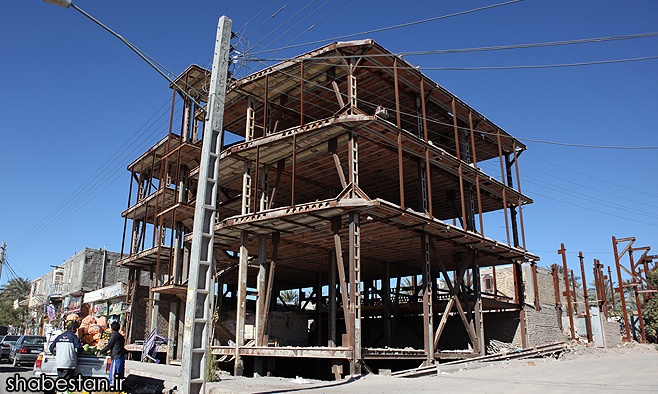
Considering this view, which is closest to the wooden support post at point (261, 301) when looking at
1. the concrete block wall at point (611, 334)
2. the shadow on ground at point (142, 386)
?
the shadow on ground at point (142, 386)

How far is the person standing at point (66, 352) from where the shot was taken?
10906 millimetres

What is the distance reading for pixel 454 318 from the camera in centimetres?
3066

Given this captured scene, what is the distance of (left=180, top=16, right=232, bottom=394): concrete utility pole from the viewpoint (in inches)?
383

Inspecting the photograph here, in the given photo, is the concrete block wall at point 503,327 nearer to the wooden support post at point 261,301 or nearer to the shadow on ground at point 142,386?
the wooden support post at point 261,301

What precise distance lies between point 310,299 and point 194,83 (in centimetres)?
1678

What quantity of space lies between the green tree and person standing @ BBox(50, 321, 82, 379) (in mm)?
36807

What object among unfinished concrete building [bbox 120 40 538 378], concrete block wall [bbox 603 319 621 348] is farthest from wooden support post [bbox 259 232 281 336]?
concrete block wall [bbox 603 319 621 348]

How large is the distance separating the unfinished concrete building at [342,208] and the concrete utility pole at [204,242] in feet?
21.2

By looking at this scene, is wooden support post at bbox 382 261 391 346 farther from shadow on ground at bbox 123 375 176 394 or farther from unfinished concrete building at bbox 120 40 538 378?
shadow on ground at bbox 123 375 176 394

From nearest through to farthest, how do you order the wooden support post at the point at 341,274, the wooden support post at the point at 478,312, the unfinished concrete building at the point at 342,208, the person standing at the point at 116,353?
the person standing at the point at 116,353
the wooden support post at the point at 341,274
the unfinished concrete building at the point at 342,208
the wooden support post at the point at 478,312

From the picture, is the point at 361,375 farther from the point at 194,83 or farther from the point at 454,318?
the point at 194,83

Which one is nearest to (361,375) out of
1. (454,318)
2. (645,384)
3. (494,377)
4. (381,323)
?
(494,377)

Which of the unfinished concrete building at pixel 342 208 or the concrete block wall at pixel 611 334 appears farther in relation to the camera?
the concrete block wall at pixel 611 334

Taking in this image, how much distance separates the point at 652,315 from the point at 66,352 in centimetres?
3834
